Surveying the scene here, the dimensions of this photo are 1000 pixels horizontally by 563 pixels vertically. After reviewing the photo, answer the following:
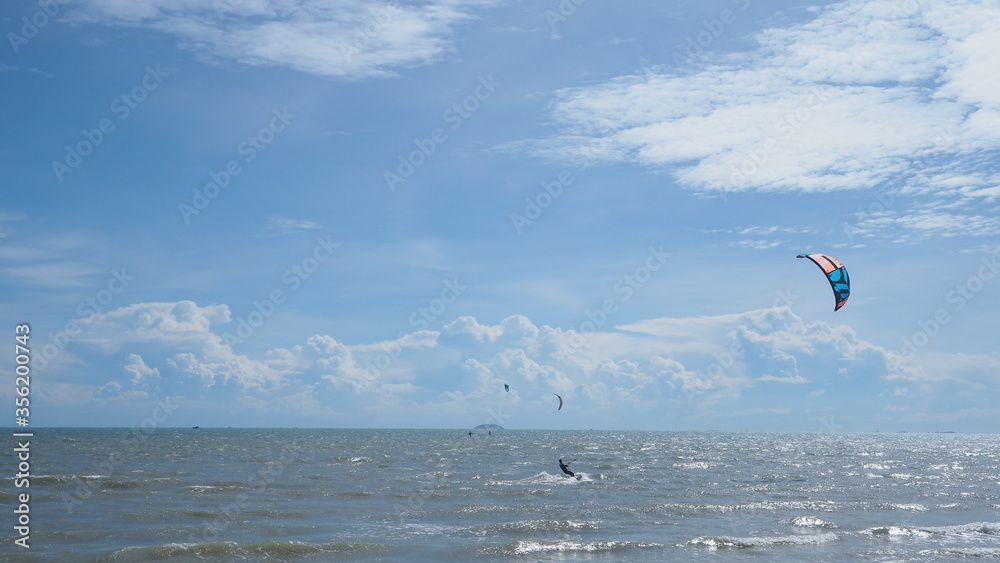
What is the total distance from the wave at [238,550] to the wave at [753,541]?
31.4 feet

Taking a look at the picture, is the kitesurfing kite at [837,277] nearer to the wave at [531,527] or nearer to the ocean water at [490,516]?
the ocean water at [490,516]

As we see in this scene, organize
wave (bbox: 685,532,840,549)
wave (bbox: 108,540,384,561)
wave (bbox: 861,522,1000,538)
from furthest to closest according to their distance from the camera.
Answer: wave (bbox: 861,522,1000,538) → wave (bbox: 685,532,840,549) → wave (bbox: 108,540,384,561)

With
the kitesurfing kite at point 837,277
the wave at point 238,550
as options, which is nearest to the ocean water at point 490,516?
the wave at point 238,550

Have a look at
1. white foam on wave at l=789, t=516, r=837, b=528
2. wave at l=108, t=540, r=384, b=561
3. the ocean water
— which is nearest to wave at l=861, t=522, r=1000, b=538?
the ocean water

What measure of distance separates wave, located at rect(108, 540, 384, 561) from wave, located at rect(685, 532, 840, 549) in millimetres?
9567

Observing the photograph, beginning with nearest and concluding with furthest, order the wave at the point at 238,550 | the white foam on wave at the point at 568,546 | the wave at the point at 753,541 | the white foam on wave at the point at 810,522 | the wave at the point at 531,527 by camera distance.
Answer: the wave at the point at 238,550 < the white foam on wave at the point at 568,546 < the wave at the point at 753,541 < the wave at the point at 531,527 < the white foam on wave at the point at 810,522

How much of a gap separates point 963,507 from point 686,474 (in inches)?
641

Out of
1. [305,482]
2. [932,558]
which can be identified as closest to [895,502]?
[932,558]

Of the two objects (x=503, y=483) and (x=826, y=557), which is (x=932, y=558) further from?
(x=503, y=483)

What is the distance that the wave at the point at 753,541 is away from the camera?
20531 millimetres

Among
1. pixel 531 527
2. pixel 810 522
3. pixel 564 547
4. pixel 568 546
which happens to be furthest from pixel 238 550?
pixel 810 522

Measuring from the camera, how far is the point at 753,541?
69.0ft

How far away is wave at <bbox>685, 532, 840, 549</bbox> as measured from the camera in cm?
2053

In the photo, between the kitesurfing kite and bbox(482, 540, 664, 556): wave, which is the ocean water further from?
the kitesurfing kite
